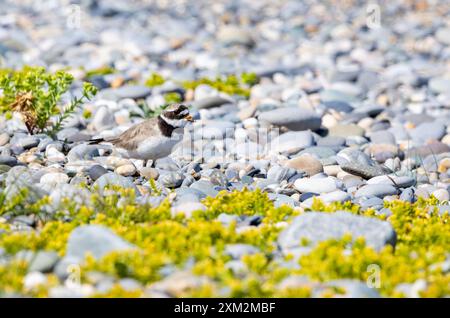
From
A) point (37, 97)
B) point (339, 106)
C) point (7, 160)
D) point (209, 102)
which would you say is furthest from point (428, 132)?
point (7, 160)

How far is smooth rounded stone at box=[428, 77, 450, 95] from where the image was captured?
13609 millimetres

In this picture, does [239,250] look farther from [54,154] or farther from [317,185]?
[54,154]

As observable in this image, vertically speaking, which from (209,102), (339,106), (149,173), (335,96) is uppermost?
(335,96)

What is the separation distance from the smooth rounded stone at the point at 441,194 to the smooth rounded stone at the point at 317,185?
1.07 metres

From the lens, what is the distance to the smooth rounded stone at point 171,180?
767 centimetres

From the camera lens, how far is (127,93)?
466 inches

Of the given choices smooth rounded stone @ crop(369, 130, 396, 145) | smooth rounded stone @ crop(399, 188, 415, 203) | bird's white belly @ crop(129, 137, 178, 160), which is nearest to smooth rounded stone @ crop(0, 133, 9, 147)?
bird's white belly @ crop(129, 137, 178, 160)

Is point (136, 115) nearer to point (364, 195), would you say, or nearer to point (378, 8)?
point (364, 195)

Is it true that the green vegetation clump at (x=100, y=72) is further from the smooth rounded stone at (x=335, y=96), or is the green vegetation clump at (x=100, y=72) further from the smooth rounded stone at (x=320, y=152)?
the smooth rounded stone at (x=320, y=152)

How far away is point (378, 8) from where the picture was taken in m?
21.0

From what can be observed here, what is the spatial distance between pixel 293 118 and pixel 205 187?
3121 mm

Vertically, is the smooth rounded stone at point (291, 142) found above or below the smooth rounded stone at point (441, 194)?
above

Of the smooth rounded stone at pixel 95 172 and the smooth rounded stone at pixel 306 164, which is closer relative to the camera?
the smooth rounded stone at pixel 95 172

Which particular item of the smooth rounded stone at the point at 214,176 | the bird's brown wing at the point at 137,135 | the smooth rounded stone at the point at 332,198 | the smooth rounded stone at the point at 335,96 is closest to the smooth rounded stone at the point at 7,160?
the bird's brown wing at the point at 137,135
